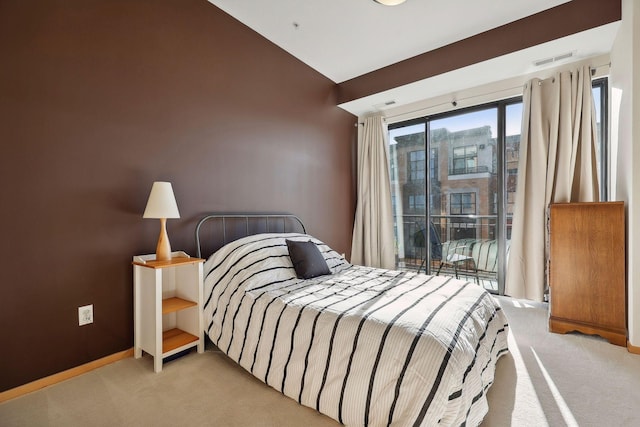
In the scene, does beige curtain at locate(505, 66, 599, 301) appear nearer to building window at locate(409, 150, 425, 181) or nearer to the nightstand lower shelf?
building window at locate(409, 150, 425, 181)

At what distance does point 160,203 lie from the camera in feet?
6.44

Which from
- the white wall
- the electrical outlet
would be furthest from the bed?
the white wall

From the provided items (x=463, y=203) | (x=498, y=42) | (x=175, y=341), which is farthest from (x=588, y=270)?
(x=175, y=341)

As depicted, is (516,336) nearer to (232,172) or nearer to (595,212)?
(595,212)

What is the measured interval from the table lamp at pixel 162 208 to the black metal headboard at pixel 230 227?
370 millimetres

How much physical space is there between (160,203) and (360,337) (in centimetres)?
153

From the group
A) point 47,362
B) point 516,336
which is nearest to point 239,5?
point 47,362

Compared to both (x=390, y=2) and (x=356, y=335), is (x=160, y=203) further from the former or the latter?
(x=390, y=2)

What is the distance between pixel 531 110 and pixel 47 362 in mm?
4642

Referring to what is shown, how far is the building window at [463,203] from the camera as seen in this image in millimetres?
3783

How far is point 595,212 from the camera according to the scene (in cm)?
241

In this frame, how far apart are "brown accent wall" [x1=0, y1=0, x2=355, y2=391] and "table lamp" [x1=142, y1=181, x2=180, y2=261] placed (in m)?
0.22

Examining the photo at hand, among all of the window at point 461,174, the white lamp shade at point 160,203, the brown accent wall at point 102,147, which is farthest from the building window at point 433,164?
the white lamp shade at point 160,203

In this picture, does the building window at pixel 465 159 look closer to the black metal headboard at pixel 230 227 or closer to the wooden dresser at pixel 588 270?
the wooden dresser at pixel 588 270
